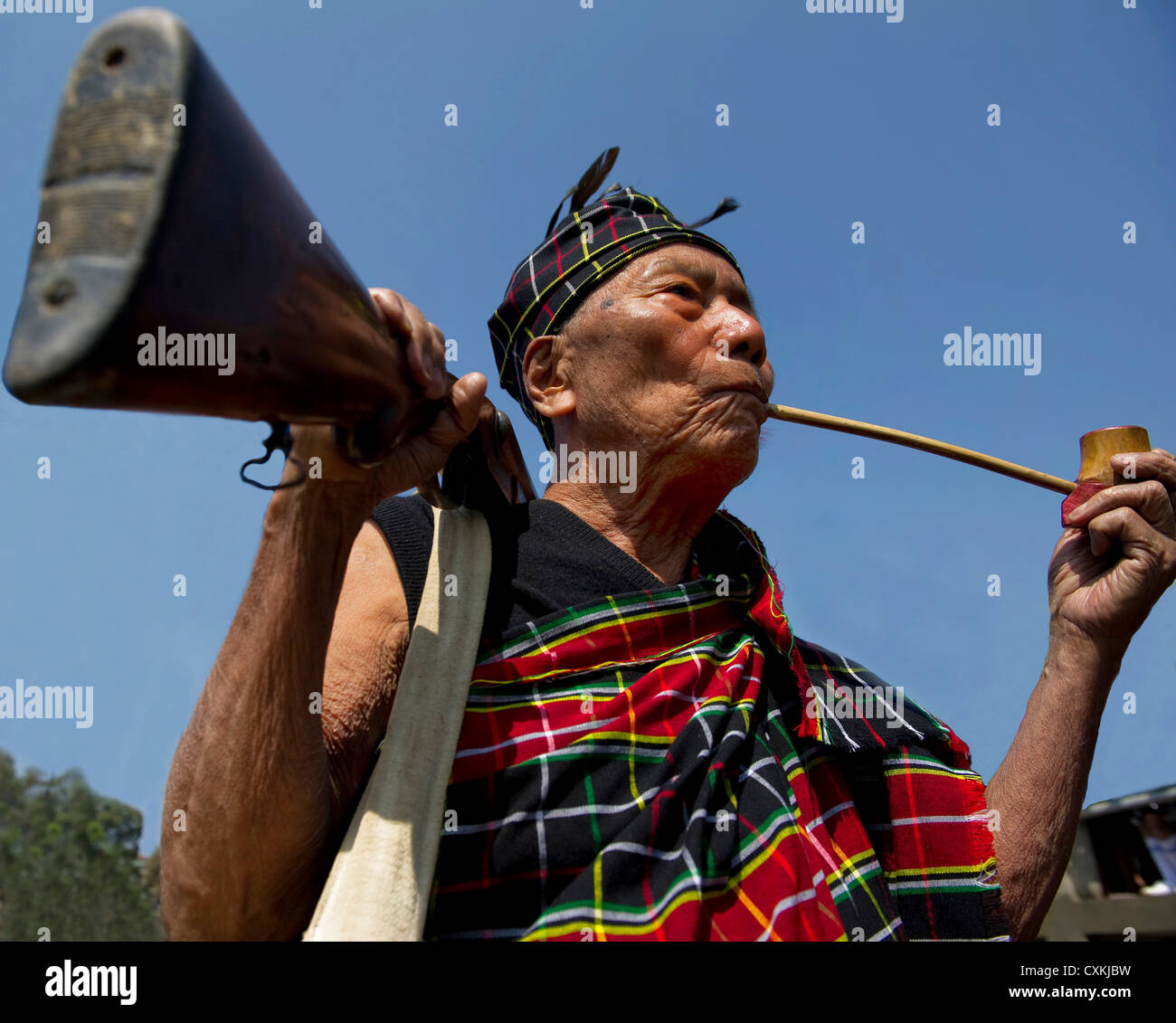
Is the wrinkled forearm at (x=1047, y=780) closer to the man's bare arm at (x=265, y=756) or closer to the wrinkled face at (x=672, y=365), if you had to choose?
the wrinkled face at (x=672, y=365)

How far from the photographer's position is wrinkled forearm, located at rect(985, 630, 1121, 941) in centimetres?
231

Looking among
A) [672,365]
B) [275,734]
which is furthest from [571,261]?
[275,734]

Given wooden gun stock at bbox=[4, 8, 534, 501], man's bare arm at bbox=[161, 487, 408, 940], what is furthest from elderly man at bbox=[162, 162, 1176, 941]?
wooden gun stock at bbox=[4, 8, 534, 501]

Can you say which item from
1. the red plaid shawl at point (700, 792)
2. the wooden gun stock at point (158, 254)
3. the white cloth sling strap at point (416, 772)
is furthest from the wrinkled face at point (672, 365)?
the wooden gun stock at point (158, 254)

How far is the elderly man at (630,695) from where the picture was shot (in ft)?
5.02

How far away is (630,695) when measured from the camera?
6.66 ft

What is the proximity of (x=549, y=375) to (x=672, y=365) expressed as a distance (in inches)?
19.0

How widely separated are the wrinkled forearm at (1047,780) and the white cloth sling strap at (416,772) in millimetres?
1548

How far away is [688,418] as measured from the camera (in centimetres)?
246

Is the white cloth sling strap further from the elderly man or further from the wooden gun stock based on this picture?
the wooden gun stock

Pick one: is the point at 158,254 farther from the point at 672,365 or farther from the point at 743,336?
the point at 743,336
